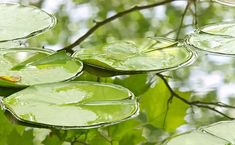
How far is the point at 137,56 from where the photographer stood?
137 cm

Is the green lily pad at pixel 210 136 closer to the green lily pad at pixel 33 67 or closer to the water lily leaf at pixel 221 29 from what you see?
the green lily pad at pixel 33 67

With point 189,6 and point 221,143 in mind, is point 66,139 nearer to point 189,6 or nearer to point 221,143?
point 221,143

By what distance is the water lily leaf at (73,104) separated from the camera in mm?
1073

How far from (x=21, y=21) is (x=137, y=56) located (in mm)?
391

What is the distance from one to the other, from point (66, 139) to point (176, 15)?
2.55 ft

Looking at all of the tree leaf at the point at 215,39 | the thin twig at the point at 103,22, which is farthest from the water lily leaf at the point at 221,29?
the thin twig at the point at 103,22

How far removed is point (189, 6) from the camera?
5.83ft

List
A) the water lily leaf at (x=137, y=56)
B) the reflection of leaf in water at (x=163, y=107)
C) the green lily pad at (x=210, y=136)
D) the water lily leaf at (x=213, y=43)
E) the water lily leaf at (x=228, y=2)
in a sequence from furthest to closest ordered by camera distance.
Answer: the water lily leaf at (x=228, y=2) → the water lily leaf at (x=213, y=43) → the water lily leaf at (x=137, y=56) → the reflection of leaf in water at (x=163, y=107) → the green lily pad at (x=210, y=136)

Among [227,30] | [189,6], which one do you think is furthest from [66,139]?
[189,6]

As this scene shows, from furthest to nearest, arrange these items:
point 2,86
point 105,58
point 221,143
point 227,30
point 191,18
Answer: point 191,18 < point 227,30 < point 105,58 < point 2,86 < point 221,143

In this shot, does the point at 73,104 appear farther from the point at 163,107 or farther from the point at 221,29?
the point at 221,29

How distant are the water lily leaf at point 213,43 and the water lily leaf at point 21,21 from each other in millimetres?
435

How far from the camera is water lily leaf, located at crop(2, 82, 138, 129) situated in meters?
1.07

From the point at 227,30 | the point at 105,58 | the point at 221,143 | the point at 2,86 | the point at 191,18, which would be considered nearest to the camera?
the point at 221,143
